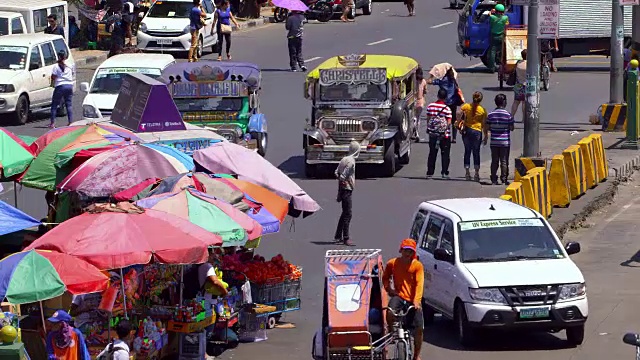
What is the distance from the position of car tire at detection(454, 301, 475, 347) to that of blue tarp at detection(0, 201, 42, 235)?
515cm

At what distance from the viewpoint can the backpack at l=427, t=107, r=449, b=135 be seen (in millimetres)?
26984

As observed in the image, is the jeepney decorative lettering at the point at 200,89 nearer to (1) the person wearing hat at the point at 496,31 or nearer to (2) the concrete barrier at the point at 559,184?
(2) the concrete barrier at the point at 559,184

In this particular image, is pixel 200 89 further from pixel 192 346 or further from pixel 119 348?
pixel 119 348

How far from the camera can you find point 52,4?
38.7 m

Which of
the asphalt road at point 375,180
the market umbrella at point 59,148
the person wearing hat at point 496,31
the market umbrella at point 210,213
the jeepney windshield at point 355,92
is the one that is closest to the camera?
the market umbrella at point 210,213

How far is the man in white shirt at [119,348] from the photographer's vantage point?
576 inches

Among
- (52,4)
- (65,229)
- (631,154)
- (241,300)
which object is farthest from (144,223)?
(52,4)

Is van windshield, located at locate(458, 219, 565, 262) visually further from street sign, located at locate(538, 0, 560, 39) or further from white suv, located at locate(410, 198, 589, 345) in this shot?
street sign, located at locate(538, 0, 560, 39)

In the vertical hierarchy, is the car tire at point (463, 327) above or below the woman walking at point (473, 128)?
below

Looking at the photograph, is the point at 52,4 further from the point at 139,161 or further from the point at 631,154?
the point at 139,161

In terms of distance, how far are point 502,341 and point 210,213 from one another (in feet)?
12.8

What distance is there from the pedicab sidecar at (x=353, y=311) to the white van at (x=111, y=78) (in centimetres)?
1442

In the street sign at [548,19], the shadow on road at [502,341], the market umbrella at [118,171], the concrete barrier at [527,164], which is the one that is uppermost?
the street sign at [548,19]

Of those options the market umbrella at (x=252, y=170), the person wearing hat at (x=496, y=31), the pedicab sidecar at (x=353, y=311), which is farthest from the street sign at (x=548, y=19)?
the person wearing hat at (x=496, y=31)
